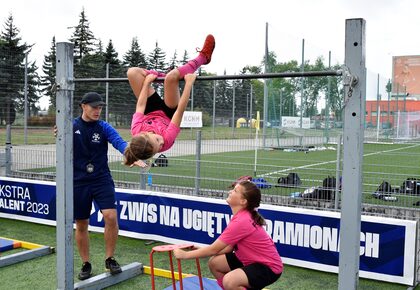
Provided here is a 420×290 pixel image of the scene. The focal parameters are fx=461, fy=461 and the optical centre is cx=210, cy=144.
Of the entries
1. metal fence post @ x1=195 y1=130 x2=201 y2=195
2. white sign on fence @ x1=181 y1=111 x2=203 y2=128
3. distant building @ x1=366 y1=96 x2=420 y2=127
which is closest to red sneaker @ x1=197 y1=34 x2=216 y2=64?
metal fence post @ x1=195 y1=130 x2=201 y2=195

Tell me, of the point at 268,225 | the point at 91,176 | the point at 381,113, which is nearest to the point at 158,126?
the point at 91,176

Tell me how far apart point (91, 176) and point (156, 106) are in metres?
1.52

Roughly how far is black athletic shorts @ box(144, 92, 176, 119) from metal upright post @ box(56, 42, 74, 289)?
2.99ft

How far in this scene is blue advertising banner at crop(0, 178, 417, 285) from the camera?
462cm

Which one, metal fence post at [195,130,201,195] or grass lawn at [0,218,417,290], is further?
metal fence post at [195,130,201,195]

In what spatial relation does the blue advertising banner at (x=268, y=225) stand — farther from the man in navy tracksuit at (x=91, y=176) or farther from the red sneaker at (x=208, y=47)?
the red sneaker at (x=208, y=47)

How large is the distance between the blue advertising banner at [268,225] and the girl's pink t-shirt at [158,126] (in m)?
2.17

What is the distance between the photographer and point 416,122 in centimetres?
3222

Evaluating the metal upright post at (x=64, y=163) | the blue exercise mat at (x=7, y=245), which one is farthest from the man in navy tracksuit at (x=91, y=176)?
the blue exercise mat at (x=7, y=245)

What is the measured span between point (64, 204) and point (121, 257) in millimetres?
1565

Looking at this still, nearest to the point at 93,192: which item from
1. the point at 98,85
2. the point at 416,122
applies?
the point at 98,85

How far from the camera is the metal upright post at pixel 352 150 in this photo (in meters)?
2.89

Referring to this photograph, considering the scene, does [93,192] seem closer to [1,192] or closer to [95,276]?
[95,276]

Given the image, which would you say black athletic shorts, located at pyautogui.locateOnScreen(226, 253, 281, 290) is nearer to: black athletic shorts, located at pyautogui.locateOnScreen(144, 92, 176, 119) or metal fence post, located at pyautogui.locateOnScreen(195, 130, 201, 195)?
black athletic shorts, located at pyautogui.locateOnScreen(144, 92, 176, 119)
